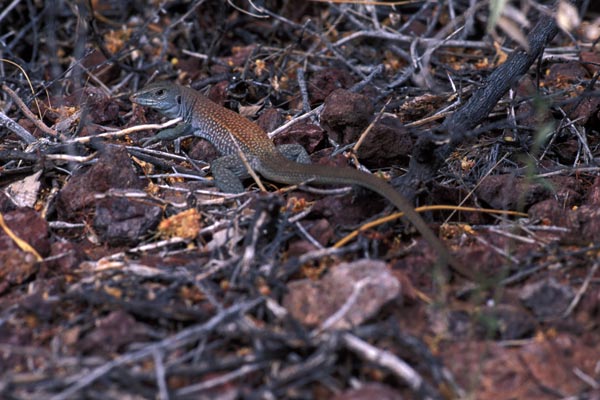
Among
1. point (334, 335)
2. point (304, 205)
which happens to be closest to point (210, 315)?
point (334, 335)

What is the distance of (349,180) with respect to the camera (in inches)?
148

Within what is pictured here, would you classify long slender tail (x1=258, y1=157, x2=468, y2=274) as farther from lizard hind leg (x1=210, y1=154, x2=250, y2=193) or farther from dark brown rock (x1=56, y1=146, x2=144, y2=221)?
dark brown rock (x1=56, y1=146, x2=144, y2=221)

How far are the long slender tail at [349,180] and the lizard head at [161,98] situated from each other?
3.86ft

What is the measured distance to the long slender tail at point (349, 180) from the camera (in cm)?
334

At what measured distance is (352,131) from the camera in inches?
178

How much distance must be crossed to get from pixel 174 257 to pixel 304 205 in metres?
0.79

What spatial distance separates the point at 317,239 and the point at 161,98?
211cm

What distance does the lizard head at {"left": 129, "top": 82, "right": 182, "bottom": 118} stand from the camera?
5070 mm

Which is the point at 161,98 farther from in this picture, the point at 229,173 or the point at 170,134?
the point at 229,173

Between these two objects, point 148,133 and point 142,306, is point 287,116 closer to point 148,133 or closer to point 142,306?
point 148,133

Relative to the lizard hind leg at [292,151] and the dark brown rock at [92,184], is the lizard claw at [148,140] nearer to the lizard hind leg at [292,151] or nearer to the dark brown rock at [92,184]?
the dark brown rock at [92,184]

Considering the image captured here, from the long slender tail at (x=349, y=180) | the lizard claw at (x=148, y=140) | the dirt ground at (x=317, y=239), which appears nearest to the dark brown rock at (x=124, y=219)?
the dirt ground at (x=317, y=239)

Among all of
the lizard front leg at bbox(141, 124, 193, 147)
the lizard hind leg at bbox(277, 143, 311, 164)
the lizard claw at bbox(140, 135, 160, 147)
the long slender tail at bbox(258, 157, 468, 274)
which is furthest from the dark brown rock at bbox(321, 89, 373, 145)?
the lizard claw at bbox(140, 135, 160, 147)

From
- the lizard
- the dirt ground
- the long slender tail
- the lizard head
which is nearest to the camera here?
the dirt ground
